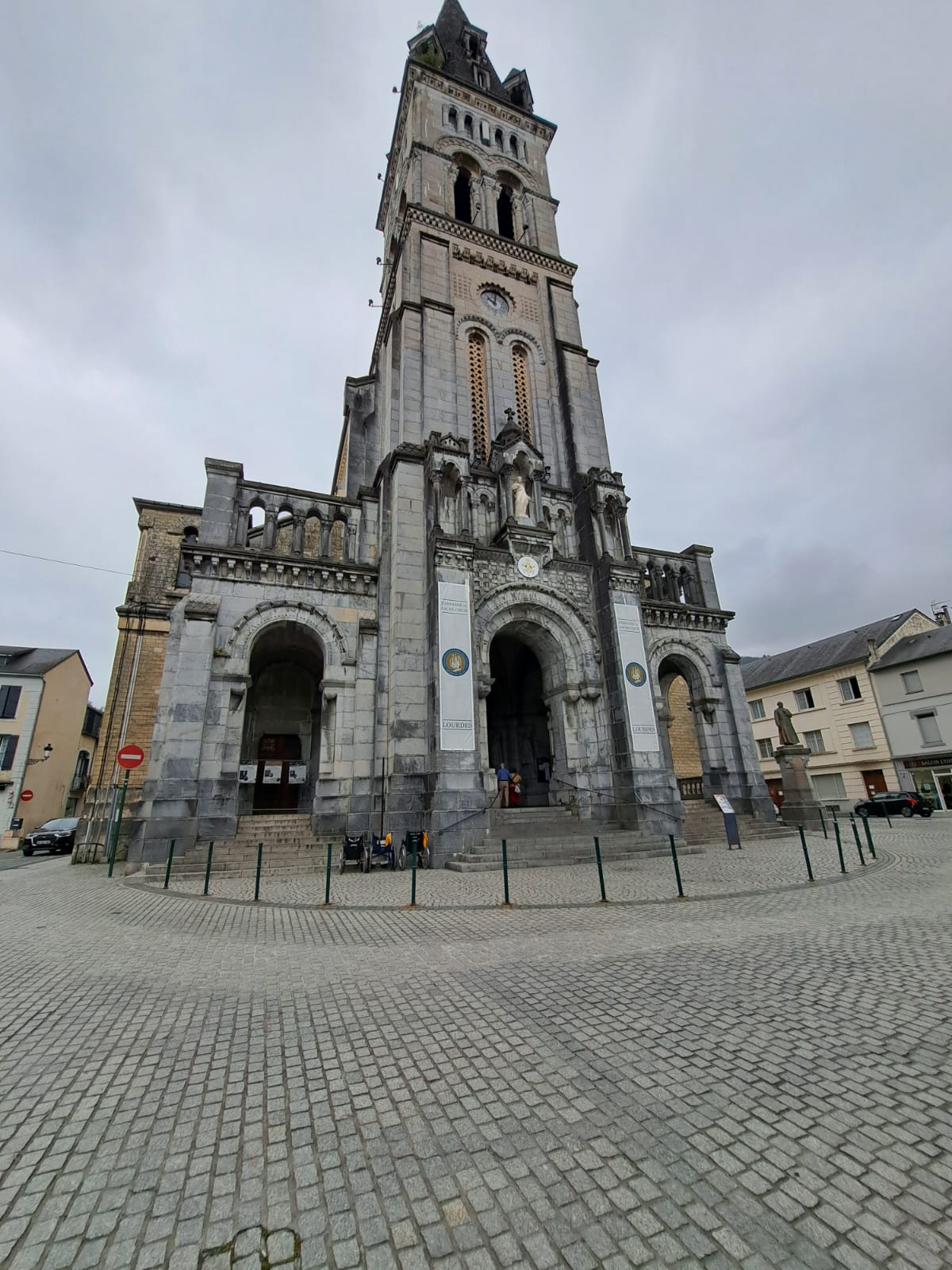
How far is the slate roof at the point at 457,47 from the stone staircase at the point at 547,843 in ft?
125

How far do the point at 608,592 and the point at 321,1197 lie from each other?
17.8m

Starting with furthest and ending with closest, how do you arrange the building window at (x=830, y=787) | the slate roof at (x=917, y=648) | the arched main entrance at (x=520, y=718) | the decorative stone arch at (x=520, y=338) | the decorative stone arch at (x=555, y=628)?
the building window at (x=830, y=787)
the slate roof at (x=917, y=648)
the decorative stone arch at (x=520, y=338)
the arched main entrance at (x=520, y=718)
the decorative stone arch at (x=555, y=628)

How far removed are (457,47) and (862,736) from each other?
50.2 metres

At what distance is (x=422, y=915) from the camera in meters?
8.31

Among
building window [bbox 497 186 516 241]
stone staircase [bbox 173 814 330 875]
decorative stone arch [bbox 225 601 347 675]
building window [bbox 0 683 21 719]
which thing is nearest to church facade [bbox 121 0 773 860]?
decorative stone arch [bbox 225 601 347 675]

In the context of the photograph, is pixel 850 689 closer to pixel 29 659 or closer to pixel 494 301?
pixel 494 301

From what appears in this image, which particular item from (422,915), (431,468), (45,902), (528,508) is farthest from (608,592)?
(45,902)

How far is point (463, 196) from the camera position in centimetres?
2903

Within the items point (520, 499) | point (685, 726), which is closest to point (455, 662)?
point (520, 499)

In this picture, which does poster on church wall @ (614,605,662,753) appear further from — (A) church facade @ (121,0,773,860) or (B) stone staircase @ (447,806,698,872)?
(B) stone staircase @ (447,806,698,872)

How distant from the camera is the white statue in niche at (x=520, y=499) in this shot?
19.7m

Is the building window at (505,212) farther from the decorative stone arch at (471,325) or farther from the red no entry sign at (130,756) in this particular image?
the red no entry sign at (130,756)

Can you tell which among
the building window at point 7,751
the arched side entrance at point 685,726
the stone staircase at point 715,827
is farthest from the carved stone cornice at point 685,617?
the building window at point 7,751

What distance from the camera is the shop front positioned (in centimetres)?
2888
